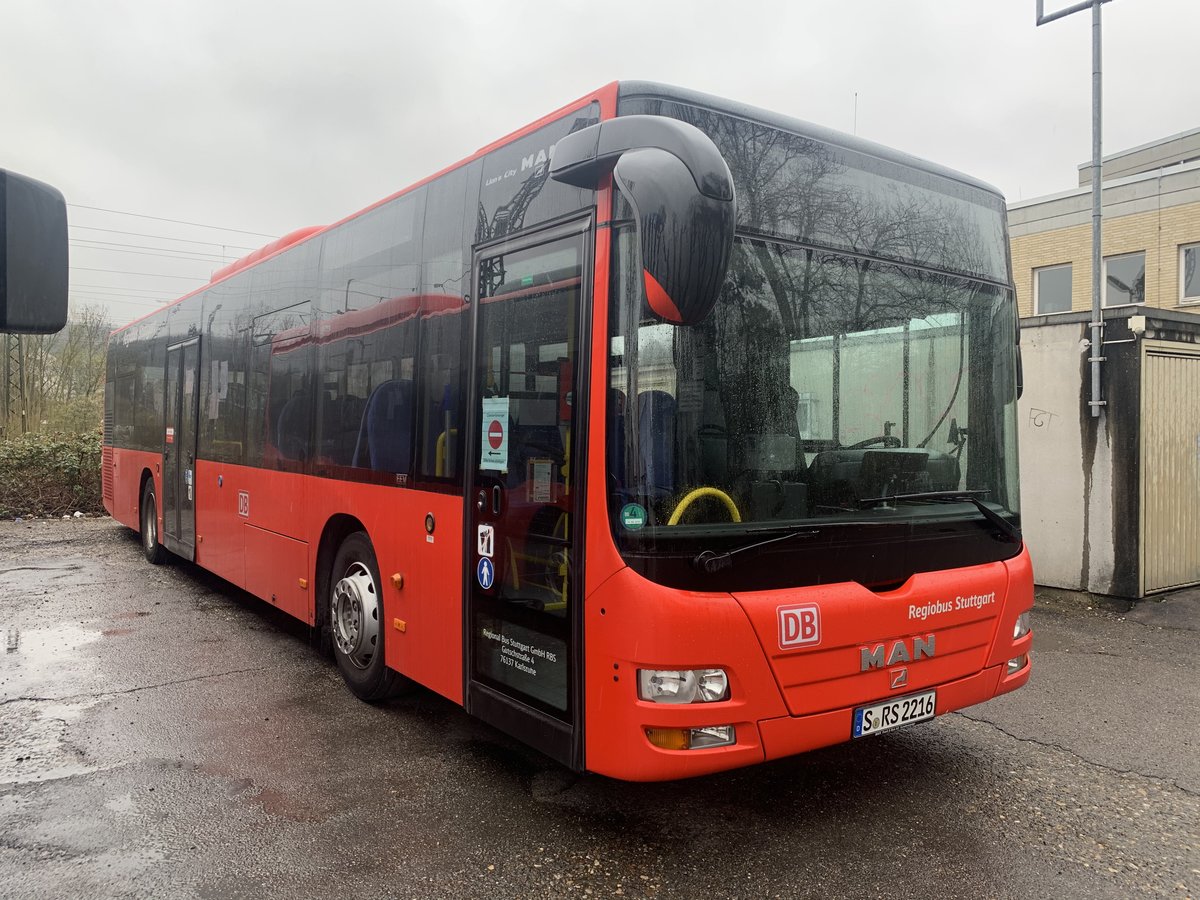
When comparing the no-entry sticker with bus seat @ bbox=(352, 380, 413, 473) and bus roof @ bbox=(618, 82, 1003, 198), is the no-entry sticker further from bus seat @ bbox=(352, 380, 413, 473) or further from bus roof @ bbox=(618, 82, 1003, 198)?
bus roof @ bbox=(618, 82, 1003, 198)

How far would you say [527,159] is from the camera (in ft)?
13.4

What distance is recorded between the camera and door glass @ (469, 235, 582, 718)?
358cm

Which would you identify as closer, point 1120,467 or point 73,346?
point 1120,467

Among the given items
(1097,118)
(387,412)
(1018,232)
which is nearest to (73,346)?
(387,412)

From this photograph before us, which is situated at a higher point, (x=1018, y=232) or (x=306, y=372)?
(x=1018, y=232)

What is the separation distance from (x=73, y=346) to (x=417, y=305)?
70.7 ft

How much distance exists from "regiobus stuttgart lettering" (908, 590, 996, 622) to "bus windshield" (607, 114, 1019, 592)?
0.28 meters

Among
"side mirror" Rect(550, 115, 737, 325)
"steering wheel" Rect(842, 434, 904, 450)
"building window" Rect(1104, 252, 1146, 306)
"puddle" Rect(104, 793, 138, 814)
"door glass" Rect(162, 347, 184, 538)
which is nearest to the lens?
"side mirror" Rect(550, 115, 737, 325)

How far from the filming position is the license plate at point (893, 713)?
3.56 m

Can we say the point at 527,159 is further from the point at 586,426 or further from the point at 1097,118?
the point at 1097,118

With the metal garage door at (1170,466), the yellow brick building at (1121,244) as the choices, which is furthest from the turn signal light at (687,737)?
the yellow brick building at (1121,244)

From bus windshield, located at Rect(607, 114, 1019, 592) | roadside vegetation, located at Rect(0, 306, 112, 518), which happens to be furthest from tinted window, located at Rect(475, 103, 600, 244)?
roadside vegetation, located at Rect(0, 306, 112, 518)

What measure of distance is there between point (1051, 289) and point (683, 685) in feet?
73.1

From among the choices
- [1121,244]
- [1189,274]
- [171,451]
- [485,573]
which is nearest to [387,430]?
[485,573]
